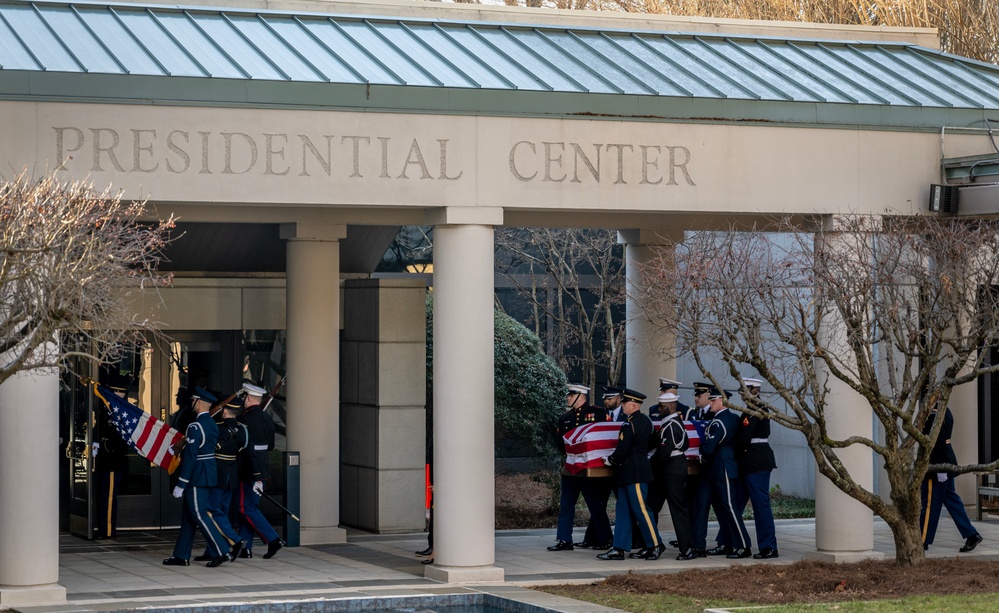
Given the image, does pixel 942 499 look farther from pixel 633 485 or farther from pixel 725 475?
pixel 633 485

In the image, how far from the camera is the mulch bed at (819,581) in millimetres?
11867

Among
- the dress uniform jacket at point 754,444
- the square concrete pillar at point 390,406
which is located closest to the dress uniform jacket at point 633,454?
the dress uniform jacket at point 754,444

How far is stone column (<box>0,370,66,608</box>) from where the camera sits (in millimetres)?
12094

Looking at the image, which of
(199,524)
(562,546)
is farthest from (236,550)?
(562,546)

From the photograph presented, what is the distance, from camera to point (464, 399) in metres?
13.5

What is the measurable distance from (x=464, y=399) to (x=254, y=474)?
2816mm

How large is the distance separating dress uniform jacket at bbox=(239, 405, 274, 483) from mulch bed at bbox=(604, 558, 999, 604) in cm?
406

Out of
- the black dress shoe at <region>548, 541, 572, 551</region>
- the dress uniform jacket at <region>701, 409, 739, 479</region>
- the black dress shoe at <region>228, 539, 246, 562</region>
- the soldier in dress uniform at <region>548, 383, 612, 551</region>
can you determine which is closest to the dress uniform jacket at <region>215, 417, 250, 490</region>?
the black dress shoe at <region>228, 539, 246, 562</region>

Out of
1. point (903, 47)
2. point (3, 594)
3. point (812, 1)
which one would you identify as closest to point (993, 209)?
point (903, 47)

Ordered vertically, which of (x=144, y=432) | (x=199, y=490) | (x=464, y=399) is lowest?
(x=199, y=490)

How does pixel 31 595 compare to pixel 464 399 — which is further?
pixel 464 399

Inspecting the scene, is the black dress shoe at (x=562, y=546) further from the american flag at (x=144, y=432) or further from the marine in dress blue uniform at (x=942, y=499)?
the american flag at (x=144, y=432)

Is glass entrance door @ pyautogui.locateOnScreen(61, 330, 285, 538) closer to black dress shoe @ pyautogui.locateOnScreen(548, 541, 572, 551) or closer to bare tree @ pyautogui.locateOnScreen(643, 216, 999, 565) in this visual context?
black dress shoe @ pyautogui.locateOnScreen(548, 541, 572, 551)

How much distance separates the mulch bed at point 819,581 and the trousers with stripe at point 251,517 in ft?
12.6
